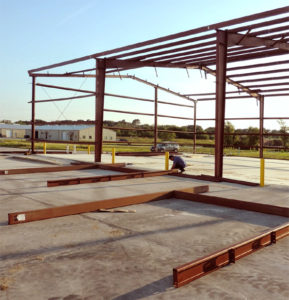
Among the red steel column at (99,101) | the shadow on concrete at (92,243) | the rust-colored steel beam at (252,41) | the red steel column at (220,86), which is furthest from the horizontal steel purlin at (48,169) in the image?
the shadow on concrete at (92,243)

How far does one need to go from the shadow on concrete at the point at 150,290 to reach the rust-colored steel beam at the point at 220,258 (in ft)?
0.45

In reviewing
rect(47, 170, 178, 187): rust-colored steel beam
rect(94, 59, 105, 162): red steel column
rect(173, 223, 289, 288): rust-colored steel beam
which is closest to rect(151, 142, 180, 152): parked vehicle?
rect(94, 59, 105, 162): red steel column

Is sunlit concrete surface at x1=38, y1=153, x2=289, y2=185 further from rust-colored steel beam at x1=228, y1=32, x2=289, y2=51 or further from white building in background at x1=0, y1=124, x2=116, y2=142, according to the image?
white building in background at x1=0, y1=124, x2=116, y2=142

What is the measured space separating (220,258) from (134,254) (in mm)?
1190

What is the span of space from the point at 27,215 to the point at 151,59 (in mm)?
13787

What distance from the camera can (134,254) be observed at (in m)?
4.46

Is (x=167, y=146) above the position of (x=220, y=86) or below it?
below

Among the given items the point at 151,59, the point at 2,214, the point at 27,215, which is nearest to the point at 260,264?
the point at 27,215

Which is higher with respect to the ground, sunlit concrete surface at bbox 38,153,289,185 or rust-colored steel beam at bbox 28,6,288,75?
rust-colored steel beam at bbox 28,6,288,75

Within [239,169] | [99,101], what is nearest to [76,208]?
[239,169]

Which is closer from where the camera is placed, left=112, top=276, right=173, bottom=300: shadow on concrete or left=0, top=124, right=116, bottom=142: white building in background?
left=112, top=276, right=173, bottom=300: shadow on concrete

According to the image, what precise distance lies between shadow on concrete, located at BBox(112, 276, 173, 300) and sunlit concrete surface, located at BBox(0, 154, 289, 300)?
A: 0.4 inches

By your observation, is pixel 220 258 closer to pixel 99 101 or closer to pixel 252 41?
pixel 252 41

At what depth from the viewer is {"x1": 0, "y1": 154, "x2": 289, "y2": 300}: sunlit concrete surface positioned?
135 inches
